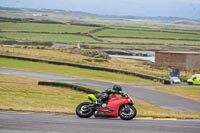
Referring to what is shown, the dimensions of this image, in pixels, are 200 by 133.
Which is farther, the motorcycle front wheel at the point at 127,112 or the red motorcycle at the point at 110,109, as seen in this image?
the motorcycle front wheel at the point at 127,112

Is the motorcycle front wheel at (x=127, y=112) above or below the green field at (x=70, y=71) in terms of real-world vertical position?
below

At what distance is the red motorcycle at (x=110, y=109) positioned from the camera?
19547mm

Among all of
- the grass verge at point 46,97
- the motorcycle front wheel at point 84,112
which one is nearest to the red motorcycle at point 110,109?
the motorcycle front wheel at point 84,112

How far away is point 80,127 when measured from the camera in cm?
1652

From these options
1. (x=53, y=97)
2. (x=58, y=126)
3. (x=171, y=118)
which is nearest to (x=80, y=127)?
(x=58, y=126)

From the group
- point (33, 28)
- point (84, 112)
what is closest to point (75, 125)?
point (84, 112)

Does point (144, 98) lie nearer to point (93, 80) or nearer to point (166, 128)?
point (93, 80)

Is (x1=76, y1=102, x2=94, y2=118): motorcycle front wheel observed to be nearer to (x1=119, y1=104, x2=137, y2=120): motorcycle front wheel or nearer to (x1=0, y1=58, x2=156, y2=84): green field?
(x1=119, y1=104, x2=137, y2=120): motorcycle front wheel

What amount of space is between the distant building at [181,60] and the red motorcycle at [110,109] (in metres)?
52.2

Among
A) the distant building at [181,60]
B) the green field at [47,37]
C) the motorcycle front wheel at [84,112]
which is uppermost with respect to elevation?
the green field at [47,37]

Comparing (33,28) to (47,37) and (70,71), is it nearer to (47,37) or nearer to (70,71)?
(47,37)

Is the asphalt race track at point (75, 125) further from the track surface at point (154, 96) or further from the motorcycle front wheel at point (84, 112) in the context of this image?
the track surface at point (154, 96)

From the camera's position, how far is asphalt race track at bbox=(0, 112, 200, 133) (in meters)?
15.8

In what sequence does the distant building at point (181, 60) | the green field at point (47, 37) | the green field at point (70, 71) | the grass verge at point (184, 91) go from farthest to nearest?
the green field at point (47, 37) → the distant building at point (181, 60) → the green field at point (70, 71) → the grass verge at point (184, 91)
